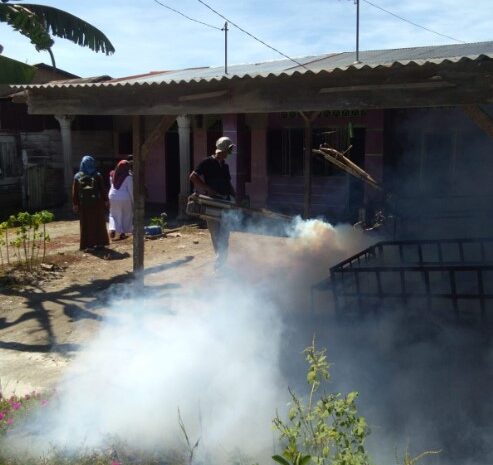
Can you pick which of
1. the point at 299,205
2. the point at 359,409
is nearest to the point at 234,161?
the point at 299,205

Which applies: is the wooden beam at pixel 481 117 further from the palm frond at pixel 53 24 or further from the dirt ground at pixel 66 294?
the palm frond at pixel 53 24

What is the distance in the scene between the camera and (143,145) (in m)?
6.98

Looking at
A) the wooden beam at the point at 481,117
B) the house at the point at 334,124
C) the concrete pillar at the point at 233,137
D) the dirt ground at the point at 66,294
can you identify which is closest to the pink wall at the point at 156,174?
the house at the point at 334,124

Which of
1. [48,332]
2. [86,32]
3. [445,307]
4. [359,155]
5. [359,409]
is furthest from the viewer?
[359,155]

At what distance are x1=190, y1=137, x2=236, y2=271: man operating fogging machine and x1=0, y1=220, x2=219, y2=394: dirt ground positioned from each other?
25.9 inches

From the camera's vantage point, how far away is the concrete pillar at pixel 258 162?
1361cm

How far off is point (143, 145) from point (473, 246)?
4311 mm

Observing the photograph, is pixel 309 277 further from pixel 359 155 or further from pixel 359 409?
pixel 359 155

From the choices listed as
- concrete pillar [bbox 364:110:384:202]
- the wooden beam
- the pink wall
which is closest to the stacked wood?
concrete pillar [bbox 364:110:384:202]

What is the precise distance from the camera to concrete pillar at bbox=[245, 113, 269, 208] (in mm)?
13609

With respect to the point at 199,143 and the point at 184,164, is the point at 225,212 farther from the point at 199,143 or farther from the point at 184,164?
the point at 199,143

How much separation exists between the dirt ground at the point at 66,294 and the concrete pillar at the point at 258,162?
2.59 metres

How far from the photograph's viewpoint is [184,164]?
13.6 metres

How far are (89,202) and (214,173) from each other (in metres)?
2.97
